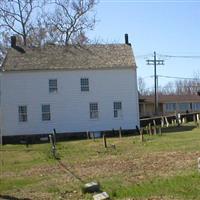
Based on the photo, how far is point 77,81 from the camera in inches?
1880

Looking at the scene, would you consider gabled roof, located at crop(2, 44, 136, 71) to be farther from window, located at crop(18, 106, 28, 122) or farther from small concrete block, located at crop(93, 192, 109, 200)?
small concrete block, located at crop(93, 192, 109, 200)

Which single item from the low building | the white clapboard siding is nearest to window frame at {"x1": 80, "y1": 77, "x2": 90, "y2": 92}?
the white clapboard siding

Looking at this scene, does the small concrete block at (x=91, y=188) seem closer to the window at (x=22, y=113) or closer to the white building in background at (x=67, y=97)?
the white building in background at (x=67, y=97)

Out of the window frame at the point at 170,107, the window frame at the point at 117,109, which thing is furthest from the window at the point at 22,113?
the window frame at the point at 170,107

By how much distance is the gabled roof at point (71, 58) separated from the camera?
4819 centimetres

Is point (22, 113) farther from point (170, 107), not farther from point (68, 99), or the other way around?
point (170, 107)

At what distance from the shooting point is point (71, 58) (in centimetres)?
4981

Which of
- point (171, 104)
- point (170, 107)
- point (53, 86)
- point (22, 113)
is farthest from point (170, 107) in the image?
point (22, 113)

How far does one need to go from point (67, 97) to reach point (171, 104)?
52.2 meters

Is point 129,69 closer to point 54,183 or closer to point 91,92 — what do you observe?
point 91,92

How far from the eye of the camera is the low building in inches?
3632

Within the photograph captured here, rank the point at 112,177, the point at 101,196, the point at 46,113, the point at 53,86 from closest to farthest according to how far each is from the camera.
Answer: the point at 101,196, the point at 112,177, the point at 46,113, the point at 53,86

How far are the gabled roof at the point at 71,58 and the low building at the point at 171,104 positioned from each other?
126ft

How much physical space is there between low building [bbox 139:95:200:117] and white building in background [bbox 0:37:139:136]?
41.8 meters
